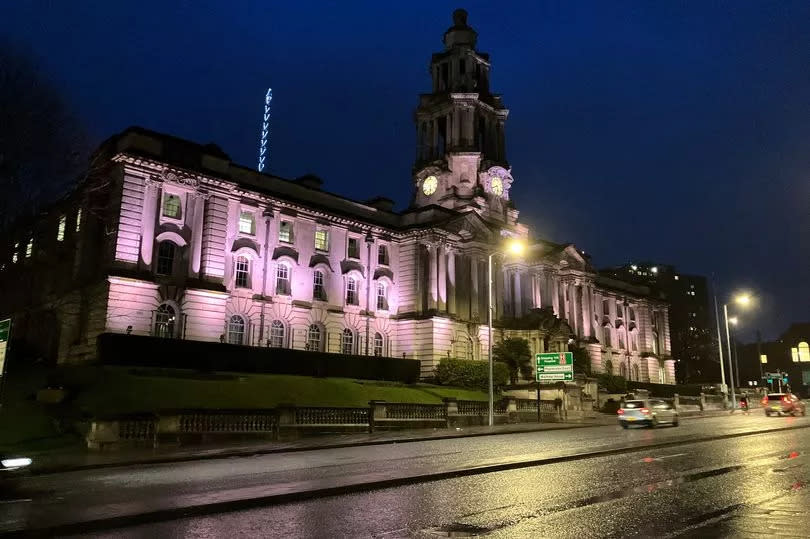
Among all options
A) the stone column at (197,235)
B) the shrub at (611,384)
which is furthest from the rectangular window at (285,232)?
the shrub at (611,384)

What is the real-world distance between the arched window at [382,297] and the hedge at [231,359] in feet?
29.8

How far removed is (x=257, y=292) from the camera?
4694 cm

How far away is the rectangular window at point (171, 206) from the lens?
4259 cm

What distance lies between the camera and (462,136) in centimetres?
6925

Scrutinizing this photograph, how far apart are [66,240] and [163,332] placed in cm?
1316

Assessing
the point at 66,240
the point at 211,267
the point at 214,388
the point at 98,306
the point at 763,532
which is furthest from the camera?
the point at 66,240

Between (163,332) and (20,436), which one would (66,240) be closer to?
(163,332)

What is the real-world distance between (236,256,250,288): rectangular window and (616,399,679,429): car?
92.2 ft

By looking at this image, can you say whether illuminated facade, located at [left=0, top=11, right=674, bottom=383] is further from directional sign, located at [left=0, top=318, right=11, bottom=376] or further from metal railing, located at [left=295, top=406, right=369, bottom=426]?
directional sign, located at [left=0, top=318, right=11, bottom=376]

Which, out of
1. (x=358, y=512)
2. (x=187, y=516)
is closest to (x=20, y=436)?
(x=187, y=516)

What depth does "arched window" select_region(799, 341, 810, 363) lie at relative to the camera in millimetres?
110938

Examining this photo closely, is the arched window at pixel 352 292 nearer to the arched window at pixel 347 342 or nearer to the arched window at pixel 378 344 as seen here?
the arched window at pixel 347 342

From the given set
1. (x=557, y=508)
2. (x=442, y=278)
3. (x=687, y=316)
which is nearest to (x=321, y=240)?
(x=442, y=278)

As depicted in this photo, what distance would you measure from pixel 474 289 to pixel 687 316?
119809 mm
